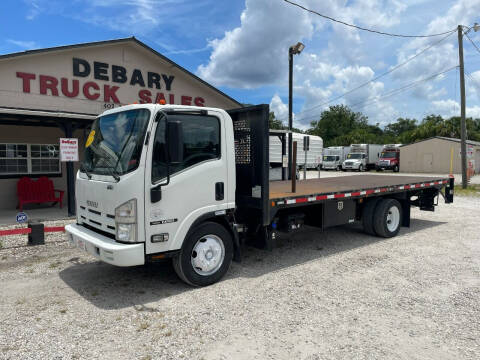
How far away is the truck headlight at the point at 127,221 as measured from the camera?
13.6ft

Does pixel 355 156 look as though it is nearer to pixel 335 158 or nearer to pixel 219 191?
pixel 335 158

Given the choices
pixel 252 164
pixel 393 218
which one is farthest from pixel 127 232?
pixel 393 218

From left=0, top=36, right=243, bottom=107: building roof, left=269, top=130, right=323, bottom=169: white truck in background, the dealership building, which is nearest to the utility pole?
left=269, top=130, right=323, bottom=169: white truck in background

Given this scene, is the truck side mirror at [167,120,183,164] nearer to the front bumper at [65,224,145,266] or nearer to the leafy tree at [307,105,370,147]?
the front bumper at [65,224,145,266]

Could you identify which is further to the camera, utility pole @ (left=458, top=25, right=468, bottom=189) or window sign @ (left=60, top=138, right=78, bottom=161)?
utility pole @ (left=458, top=25, right=468, bottom=189)

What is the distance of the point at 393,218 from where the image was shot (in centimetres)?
813

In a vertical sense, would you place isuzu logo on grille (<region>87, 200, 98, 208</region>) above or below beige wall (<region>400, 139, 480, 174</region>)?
below

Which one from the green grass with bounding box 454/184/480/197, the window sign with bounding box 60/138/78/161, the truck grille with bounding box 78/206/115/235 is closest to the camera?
the truck grille with bounding box 78/206/115/235

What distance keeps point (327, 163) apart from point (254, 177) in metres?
34.4

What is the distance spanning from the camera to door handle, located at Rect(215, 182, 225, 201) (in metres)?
4.85

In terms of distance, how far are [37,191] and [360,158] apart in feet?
102

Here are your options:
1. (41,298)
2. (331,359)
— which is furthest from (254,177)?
(41,298)

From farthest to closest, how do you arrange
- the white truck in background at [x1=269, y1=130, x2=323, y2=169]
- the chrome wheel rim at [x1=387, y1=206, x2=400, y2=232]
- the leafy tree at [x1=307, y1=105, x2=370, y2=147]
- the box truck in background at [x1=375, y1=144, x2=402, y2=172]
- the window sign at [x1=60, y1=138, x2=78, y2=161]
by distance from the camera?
the leafy tree at [x1=307, y1=105, x2=370, y2=147] → the box truck in background at [x1=375, y1=144, x2=402, y2=172] → the white truck in background at [x1=269, y1=130, x2=323, y2=169] → the window sign at [x1=60, y1=138, x2=78, y2=161] → the chrome wheel rim at [x1=387, y1=206, x2=400, y2=232]

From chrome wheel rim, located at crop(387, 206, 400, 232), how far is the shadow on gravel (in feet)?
1.69
